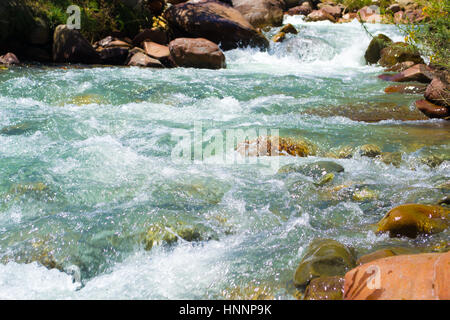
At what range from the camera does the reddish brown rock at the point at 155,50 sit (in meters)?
10.3

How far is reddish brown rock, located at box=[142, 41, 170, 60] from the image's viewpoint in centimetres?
1027

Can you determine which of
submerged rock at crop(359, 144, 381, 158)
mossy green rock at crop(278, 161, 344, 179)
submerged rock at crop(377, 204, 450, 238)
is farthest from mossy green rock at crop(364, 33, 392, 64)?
submerged rock at crop(377, 204, 450, 238)

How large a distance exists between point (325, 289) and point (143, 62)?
28.6 feet

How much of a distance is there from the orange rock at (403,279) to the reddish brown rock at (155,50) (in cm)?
904

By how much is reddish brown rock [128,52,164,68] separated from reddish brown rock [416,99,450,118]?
20.1ft

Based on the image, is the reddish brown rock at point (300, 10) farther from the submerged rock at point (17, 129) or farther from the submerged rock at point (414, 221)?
the submerged rock at point (414, 221)

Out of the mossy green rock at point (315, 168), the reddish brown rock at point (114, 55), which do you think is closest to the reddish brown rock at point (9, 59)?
the reddish brown rock at point (114, 55)

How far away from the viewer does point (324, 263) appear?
2432 millimetres

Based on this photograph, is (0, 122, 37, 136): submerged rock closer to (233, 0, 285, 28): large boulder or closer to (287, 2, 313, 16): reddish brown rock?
(233, 0, 285, 28): large boulder

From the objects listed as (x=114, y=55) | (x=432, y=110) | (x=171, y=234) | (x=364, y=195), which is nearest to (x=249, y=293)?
(x=171, y=234)

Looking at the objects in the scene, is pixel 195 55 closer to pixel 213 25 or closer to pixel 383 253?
pixel 213 25
